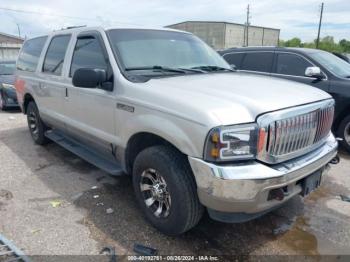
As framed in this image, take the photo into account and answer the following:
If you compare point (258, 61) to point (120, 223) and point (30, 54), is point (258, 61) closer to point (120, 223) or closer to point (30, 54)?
point (30, 54)

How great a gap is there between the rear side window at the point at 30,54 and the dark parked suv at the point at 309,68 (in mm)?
4083

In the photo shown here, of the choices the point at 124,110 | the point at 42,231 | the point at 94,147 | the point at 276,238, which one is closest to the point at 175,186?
the point at 124,110

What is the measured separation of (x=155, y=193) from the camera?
307cm

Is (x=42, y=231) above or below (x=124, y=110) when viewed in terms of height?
below

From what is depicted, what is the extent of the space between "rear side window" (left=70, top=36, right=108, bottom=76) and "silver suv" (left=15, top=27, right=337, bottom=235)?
15mm

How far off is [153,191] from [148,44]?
67.0 inches

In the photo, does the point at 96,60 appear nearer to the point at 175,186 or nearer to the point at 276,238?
the point at 175,186

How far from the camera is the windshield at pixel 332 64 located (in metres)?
5.94

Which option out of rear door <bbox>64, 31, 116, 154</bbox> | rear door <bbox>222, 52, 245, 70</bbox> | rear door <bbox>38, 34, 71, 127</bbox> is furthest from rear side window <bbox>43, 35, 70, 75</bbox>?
rear door <bbox>222, 52, 245, 70</bbox>

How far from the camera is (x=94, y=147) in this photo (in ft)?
13.5

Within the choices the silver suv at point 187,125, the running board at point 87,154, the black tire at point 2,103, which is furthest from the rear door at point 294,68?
the black tire at point 2,103

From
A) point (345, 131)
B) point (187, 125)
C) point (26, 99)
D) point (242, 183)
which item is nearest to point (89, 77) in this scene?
point (187, 125)

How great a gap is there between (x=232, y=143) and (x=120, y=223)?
1610mm

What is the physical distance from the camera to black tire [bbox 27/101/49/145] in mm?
5723
